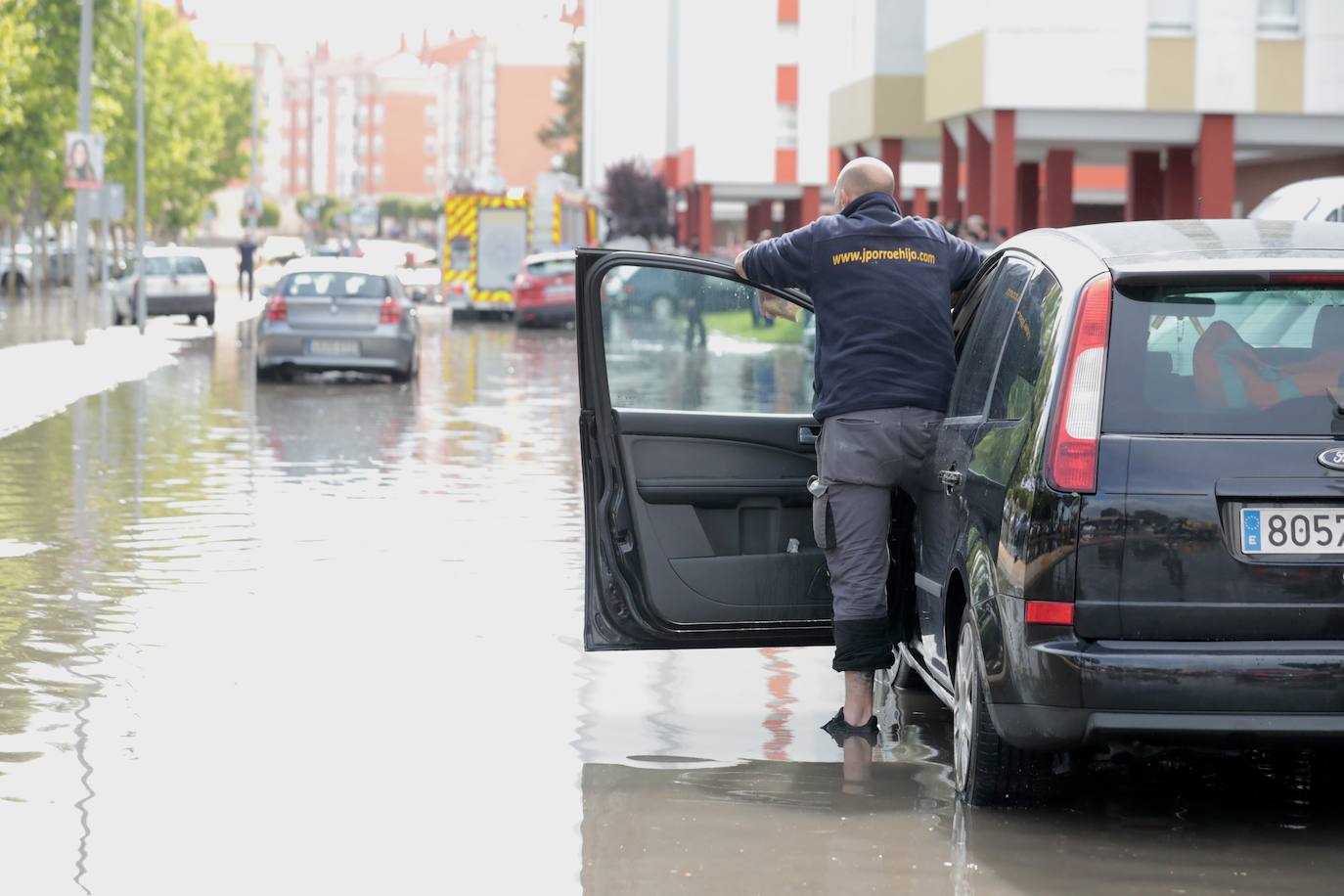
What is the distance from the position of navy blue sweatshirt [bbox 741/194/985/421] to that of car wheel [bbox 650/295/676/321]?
21.6m

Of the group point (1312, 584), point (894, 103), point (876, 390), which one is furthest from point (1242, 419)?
point (894, 103)

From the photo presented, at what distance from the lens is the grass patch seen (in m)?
10.1

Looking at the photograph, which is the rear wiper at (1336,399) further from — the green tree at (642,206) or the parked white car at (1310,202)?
the green tree at (642,206)

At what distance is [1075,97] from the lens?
1268 inches

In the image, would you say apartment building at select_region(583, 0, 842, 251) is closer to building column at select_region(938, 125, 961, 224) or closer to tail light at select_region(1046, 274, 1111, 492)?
building column at select_region(938, 125, 961, 224)

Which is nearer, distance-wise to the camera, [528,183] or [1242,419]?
[1242,419]

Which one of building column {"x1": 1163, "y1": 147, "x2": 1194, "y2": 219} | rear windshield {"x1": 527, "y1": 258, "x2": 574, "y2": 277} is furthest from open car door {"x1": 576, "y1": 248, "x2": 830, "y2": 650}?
rear windshield {"x1": 527, "y1": 258, "x2": 574, "y2": 277}

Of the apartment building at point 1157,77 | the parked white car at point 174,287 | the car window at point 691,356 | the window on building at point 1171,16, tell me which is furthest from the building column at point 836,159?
the window on building at point 1171,16

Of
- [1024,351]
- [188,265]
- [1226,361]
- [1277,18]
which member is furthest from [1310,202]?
[188,265]

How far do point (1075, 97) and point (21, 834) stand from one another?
91.6ft

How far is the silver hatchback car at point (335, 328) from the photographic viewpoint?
27.0 meters

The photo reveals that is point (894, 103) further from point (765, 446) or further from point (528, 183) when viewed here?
point (528, 183)

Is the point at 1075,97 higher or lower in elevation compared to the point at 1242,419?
higher

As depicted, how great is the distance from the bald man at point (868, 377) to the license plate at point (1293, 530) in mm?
1482
